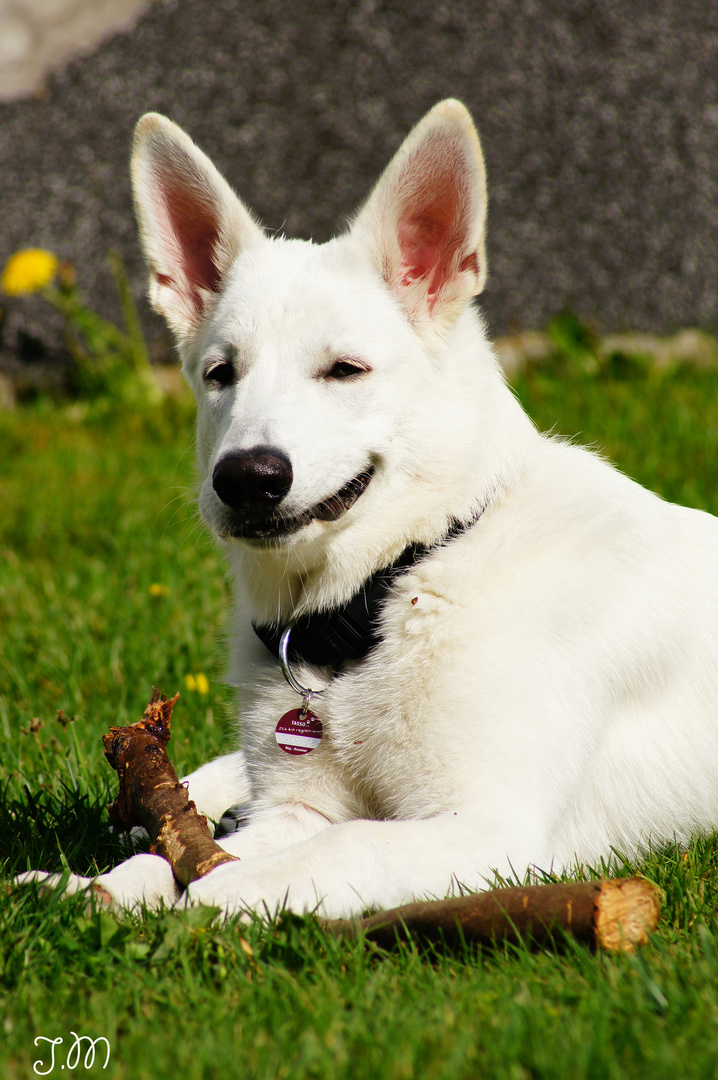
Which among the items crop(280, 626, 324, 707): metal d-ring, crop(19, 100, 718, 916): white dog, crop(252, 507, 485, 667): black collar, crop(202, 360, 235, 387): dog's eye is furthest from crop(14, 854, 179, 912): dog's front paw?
crop(202, 360, 235, 387): dog's eye

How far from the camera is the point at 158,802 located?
2.56 meters

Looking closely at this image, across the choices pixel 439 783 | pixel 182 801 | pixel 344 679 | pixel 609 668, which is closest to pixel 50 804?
pixel 182 801

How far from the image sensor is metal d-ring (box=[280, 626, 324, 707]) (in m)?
2.80

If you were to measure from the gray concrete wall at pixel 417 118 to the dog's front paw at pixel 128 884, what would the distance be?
653 cm

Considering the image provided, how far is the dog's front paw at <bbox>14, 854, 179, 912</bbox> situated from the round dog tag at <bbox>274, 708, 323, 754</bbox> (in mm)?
478

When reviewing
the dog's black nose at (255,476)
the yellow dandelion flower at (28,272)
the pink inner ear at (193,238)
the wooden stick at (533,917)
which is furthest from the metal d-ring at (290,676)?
the yellow dandelion flower at (28,272)

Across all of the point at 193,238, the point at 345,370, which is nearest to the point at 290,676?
the point at 345,370

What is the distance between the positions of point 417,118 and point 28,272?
3.35m

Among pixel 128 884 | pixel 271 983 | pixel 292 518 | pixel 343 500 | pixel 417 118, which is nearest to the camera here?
pixel 271 983

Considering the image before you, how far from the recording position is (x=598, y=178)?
335 inches

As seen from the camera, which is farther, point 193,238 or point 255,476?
point 193,238

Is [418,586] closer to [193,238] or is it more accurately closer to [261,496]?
[261,496]

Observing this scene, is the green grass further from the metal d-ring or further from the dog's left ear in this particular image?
the dog's left ear

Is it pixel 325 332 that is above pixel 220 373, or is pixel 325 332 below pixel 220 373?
above
